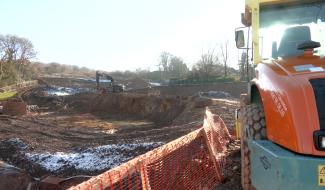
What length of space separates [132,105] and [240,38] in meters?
30.5

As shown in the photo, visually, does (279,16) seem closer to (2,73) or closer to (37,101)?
(37,101)

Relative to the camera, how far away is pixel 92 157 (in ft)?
45.8

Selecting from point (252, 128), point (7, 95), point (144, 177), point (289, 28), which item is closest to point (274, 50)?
point (289, 28)

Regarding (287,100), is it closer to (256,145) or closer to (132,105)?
(256,145)

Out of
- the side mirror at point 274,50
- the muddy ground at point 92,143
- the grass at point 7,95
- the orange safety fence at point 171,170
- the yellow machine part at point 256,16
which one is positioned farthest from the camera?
the grass at point 7,95

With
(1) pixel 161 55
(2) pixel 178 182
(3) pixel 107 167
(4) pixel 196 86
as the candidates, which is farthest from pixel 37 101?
(1) pixel 161 55

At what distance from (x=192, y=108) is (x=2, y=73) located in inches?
1725

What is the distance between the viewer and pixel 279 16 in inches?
232

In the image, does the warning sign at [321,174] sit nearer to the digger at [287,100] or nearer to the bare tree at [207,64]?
the digger at [287,100]

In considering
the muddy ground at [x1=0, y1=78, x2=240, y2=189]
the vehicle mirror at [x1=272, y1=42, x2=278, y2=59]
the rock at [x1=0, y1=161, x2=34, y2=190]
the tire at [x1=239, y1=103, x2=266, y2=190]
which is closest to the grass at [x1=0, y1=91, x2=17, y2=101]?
the muddy ground at [x1=0, y1=78, x2=240, y2=189]

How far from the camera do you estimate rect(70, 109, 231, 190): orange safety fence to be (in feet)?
14.1

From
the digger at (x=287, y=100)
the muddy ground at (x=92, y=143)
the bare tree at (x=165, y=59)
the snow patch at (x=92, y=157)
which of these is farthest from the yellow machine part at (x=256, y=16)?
the bare tree at (x=165, y=59)

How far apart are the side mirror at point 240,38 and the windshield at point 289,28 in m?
0.32

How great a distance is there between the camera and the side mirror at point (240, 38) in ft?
20.2
